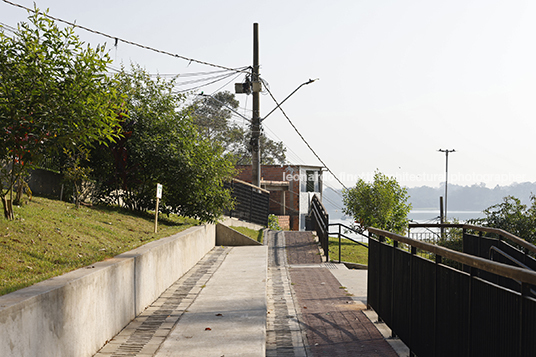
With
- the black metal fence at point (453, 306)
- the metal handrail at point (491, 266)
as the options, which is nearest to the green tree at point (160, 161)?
the black metal fence at point (453, 306)

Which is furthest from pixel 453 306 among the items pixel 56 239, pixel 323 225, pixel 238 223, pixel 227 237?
pixel 238 223

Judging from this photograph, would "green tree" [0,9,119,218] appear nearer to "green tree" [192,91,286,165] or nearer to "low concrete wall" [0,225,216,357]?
"low concrete wall" [0,225,216,357]

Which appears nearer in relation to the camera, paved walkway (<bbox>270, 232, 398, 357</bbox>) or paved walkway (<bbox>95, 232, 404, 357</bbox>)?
paved walkway (<bbox>95, 232, 404, 357</bbox>)

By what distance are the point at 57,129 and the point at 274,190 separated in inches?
1319

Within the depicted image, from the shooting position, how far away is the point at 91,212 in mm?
10555

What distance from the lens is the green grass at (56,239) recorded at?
5.20 m

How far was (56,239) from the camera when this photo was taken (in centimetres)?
685

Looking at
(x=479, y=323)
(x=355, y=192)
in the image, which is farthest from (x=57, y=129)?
(x=355, y=192)

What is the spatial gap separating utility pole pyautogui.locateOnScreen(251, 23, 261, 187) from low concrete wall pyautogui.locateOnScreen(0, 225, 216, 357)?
12.6 m

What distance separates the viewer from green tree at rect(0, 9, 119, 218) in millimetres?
6434

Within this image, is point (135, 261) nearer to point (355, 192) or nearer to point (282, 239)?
point (282, 239)

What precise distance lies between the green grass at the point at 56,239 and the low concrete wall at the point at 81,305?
0.31 meters

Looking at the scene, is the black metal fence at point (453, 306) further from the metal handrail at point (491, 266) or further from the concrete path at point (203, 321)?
the concrete path at point (203, 321)

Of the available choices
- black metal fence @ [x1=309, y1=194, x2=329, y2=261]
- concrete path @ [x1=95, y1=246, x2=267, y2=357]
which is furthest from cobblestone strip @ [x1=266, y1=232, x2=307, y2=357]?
black metal fence @ [x1=309, y1=194, x2=329, y2=261]
